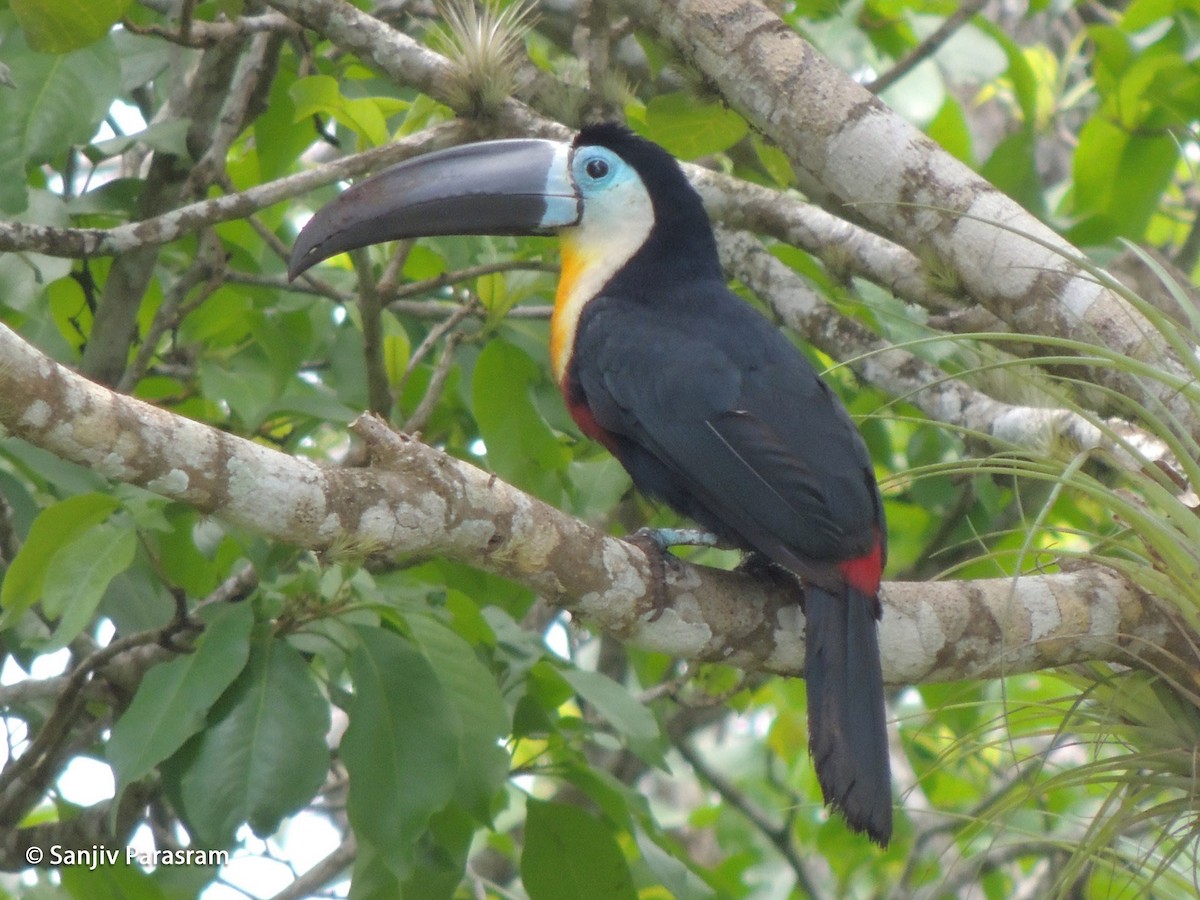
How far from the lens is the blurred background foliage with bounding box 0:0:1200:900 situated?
2.43 m

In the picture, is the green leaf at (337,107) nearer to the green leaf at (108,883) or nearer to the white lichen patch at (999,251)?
the white lichen patch at (999,251)

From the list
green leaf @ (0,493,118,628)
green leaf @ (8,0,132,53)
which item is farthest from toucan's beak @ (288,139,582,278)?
green leaf @ (0,493,118,628)

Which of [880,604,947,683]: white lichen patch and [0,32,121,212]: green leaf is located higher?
[0,32,121,212]: green leaf

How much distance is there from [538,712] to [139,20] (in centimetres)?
212

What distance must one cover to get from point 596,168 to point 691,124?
293mm

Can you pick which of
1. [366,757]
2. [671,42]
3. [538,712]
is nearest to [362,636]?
[366,757]

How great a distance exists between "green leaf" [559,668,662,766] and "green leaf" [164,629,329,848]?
57 cm

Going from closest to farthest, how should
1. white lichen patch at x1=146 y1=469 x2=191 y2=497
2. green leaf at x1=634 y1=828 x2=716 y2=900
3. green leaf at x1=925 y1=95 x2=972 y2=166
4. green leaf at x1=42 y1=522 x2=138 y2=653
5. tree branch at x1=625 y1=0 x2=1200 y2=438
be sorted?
white lichen patch at x1=146 y1=469 x2=191 y2=497, green leaf at x1=42 y1=522 x2=138 y2=653, tree branch at x1=625 y1=0 x2=1200 y2=438, green leaf at x1=634 y1=828 x2=716 y2=900, green leaf at x1=925 y1=95 x2=972 y2=166

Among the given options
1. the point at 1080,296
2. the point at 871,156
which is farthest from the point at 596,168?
the point at 1080,296

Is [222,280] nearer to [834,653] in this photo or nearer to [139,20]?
[139,20]

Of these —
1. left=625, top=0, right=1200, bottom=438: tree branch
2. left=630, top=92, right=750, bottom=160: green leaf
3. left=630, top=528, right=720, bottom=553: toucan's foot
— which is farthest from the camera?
left=630, top=92, right=750, bottom=160: green leaf

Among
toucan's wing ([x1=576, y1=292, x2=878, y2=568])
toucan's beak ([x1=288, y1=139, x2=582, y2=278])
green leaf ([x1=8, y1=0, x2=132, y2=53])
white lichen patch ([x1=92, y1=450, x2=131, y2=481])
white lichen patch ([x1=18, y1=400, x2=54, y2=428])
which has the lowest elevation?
toucan's wing ([x1=576, y1=292, x2=878, y2=568])

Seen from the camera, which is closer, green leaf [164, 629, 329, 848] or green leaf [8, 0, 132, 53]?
green leaf [164, 629, 329, 848]

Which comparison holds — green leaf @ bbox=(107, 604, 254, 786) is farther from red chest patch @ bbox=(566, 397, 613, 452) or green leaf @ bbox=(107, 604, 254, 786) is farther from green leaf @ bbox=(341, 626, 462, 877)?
red chest patch @ bbox=(566, 397, 613, 452)
